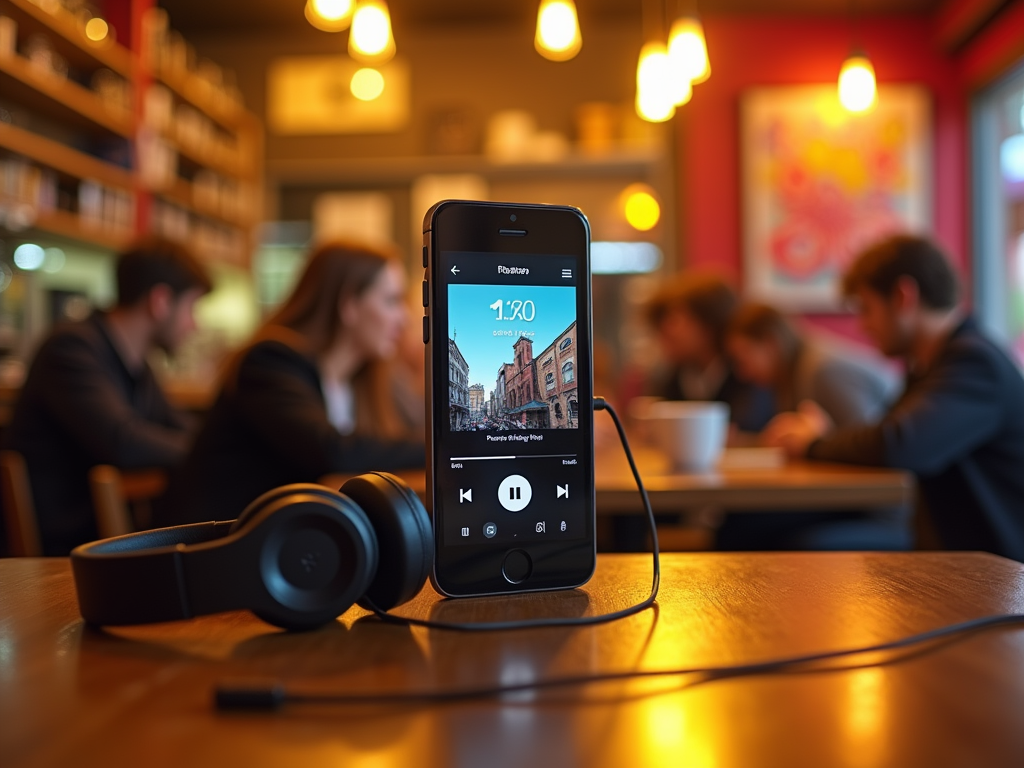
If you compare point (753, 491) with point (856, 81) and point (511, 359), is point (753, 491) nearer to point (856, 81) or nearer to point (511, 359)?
point (511, 359)

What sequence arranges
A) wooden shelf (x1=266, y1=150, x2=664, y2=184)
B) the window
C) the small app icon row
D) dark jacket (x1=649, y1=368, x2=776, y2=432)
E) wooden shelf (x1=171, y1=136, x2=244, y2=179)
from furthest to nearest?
wooden shelf (x1=266, y1=150, x2=664, y2=184) < wooden shelf (x1=171, y1=136, x2=244, y2=179) < the window < dark jacket (x1=649, y1=368, x2=776, y2=432) < the small app icon row

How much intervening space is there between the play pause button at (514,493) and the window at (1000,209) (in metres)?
4.78

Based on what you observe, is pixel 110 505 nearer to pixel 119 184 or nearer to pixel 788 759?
pixel 788 759

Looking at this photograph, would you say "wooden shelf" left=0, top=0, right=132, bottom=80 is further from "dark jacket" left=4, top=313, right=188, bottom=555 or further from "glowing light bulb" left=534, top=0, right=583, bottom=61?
"glowing light bulb" left=534, top=0, right=583, bottom=61

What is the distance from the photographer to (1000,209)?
5.15 meters

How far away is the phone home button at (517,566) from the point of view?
0.69m

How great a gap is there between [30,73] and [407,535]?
374 centimetres

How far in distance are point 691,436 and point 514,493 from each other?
A: 4.00ft

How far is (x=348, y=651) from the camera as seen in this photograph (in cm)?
54

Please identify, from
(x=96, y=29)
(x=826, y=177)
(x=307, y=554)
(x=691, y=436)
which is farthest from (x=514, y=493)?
(x=826, y=177)

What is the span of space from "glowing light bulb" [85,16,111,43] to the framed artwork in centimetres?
322

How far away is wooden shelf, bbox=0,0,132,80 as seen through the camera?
360 centimetres

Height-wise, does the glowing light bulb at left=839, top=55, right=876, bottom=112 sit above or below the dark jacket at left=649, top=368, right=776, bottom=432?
above

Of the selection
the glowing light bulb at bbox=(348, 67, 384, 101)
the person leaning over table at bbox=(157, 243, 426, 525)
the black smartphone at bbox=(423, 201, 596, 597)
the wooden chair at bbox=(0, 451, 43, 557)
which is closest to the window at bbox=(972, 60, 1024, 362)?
the glowing light bulb at bbox=(348, 67, 384, 101)
